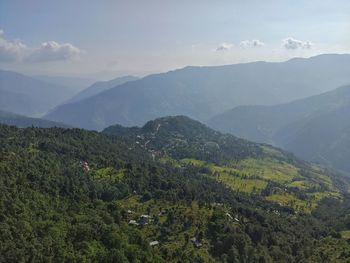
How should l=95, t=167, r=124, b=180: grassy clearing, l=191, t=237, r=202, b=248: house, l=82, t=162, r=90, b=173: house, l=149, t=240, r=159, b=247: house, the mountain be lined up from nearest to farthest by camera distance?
the mountain
l=149, t=240, r=159, b=247: house
l=191, t=237, r=202, b=248: house
l=95, t=167, r=124, b=180: grassy clearing
l=82, t=162, r=90, b=173: house

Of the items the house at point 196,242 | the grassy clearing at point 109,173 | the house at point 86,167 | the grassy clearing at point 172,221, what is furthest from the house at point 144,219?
the house at point 86,167

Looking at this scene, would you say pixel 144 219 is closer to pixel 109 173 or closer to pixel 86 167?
pixel 109 173

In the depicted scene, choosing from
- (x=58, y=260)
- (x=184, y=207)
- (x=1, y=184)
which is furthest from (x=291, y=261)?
(x=1, y=184)

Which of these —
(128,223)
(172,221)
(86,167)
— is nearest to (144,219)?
(128,223)

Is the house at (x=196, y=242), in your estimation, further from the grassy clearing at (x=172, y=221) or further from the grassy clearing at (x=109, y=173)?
the grassy clearing at (x=109, y=173)

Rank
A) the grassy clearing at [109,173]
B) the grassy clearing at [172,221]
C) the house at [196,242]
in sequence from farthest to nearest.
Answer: the grassy clearing at [109,173], the house at [196,242], the grassy clearing at [172,221]

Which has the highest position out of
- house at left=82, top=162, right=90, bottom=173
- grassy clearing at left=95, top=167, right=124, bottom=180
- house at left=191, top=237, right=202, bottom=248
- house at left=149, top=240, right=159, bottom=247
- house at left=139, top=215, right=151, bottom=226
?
house at left=82, top=162, right=90, bottom=173

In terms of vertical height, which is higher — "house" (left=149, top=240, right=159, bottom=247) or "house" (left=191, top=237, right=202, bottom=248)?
"house" (left=149, top=240, right=159, bottom=247)

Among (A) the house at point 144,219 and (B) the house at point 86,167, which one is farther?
(B) the house at point 86,167

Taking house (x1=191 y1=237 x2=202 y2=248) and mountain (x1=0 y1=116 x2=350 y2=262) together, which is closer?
mountain (x1=0 y1=116 x2=350 y2=262)

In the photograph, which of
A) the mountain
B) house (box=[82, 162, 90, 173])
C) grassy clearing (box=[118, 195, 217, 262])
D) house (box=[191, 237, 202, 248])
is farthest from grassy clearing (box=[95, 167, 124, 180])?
house (box=[191, 237, 202, 248])

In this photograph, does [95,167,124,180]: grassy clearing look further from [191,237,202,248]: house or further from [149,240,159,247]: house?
[191,237,202,248]: house

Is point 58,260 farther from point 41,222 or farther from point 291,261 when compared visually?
point 291,261
